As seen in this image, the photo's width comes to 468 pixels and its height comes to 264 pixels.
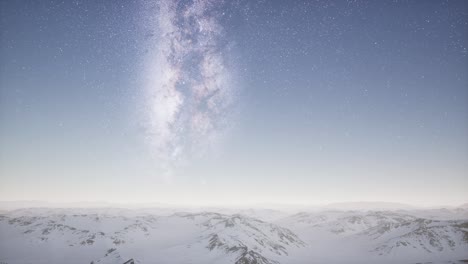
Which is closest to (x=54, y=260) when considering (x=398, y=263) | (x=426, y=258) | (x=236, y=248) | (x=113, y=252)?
(x=113, y=252)

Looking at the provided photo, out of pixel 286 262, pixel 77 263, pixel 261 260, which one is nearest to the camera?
pixel 261 260

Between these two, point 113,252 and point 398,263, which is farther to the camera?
point 398,263

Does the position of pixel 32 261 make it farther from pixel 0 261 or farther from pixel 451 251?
pixel 451 251

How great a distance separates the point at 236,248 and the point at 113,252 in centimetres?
7924

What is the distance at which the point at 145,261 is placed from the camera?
18262cm

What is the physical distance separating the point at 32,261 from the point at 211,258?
122 metres

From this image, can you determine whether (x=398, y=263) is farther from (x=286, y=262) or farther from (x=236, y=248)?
(x=236, y=248)

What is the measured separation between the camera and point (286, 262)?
643 ft

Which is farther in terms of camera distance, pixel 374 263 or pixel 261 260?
pixel 374 263

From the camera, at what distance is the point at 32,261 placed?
193 m

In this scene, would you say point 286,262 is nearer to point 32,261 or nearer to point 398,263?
point 398,263

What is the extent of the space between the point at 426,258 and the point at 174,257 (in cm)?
17539

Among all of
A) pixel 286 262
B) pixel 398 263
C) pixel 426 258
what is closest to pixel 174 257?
pixel 286 262

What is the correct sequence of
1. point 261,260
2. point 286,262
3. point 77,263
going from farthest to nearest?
point 286,262
point 77,263
point 261,260
